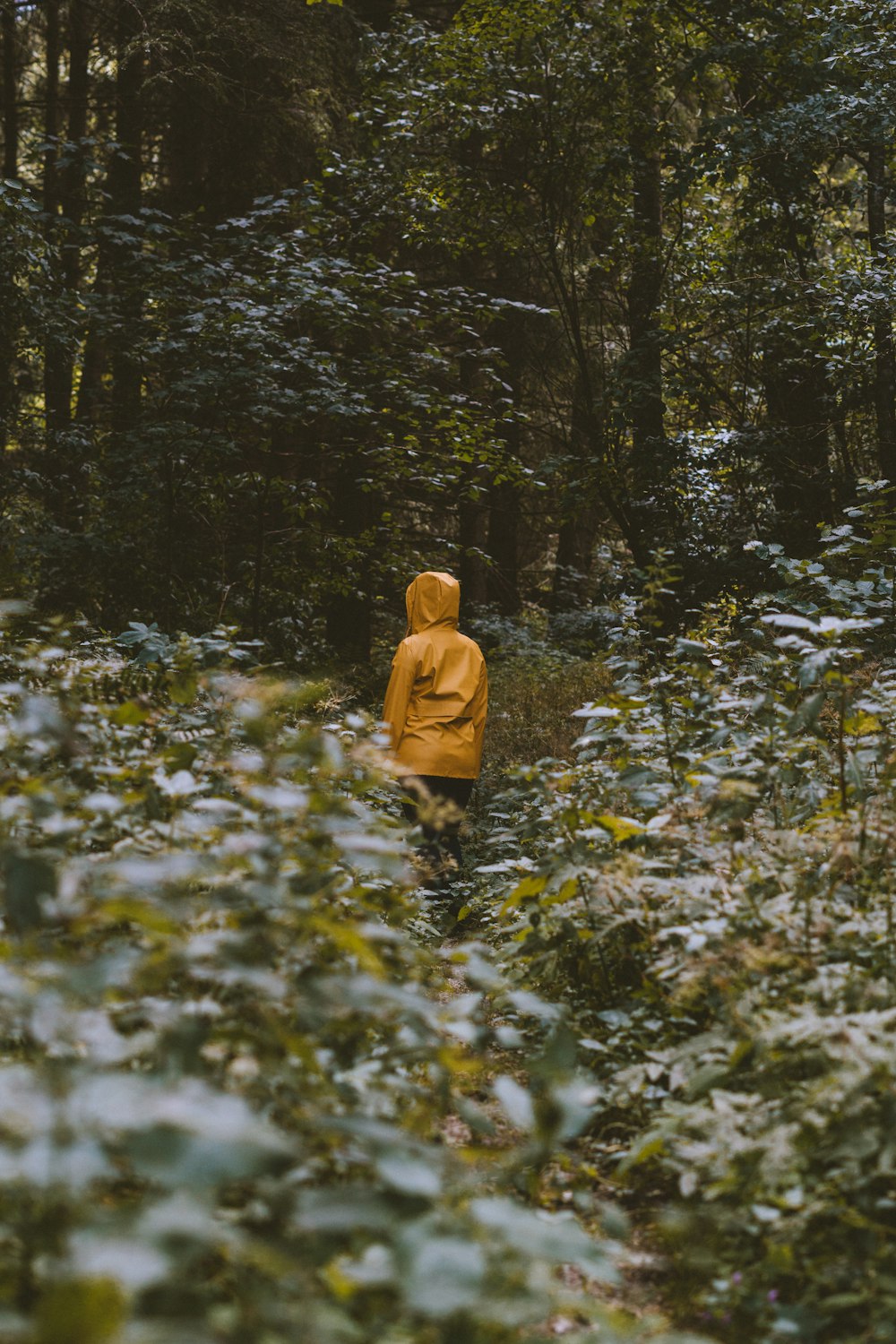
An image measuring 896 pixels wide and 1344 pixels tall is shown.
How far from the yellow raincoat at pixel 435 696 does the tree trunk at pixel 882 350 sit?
175 inches

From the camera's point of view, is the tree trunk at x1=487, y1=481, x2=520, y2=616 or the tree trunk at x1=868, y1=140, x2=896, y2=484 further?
the tree trunk at x1=487, y1=481, x2=520, y2=616

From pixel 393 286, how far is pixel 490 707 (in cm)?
515

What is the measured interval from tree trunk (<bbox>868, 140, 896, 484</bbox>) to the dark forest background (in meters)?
0.03

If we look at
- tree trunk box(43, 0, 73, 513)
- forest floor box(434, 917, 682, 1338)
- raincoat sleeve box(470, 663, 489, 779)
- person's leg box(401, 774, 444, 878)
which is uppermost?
tree trunk box(43, 0, 73, 513)

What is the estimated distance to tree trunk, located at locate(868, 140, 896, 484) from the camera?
857 cm

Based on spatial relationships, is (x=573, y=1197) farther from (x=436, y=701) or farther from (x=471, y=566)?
(x=471, y=566)

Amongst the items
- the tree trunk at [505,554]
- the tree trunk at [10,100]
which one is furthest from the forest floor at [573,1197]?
the tree trunk at [505,554]

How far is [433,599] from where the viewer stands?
22.7ft

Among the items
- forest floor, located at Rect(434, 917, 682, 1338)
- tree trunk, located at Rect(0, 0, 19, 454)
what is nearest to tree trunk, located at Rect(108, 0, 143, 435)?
tree trunk, located at Rect(0, 0, 19, 454)

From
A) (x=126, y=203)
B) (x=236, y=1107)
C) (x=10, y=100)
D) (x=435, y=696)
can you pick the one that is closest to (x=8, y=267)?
(x=126, y=203)

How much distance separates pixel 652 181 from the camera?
38.4 feet

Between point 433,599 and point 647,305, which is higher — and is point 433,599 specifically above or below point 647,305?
below

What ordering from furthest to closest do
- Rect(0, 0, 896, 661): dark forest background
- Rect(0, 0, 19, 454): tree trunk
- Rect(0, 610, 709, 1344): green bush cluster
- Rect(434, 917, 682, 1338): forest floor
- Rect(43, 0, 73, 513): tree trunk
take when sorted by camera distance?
Rect(43, 0, 73, 513): tree trunk
Rect(0, 0, 896, 661): dark forest background
Rect(0, 0, 19, 454): tree trunk
Rect(434, 917, 682, 1338): forest floor
Rect(0, 610, 709, 1344): green bush cluster

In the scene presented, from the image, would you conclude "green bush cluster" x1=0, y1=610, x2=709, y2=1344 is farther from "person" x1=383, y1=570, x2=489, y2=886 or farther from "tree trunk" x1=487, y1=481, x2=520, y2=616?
"tree trunk" x1=487, y1=481, x2=520, y2=616
